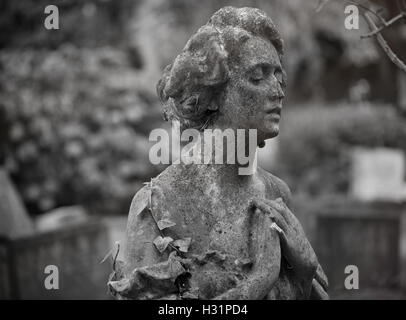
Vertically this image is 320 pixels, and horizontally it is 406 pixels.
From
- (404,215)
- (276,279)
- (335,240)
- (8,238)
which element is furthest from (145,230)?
(404,215)

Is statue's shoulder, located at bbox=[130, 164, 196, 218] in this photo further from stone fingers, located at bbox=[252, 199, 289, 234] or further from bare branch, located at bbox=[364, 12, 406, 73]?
bare branch, located at bbox=[364, 12, 406, 73]

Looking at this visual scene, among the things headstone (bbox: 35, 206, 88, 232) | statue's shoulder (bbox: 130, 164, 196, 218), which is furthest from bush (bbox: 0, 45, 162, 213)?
statue's shoulder (bbox: 130, 164, 196, 218)

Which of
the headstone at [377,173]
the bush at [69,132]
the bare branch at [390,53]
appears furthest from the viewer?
the headstone at [377,173]

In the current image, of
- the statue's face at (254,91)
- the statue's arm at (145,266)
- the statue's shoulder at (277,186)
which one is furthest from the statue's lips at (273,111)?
the statue's arm at (145,266)

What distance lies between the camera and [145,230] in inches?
127

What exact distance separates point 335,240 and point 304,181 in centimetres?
464

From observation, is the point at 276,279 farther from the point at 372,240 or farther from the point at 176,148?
the point at 176,148

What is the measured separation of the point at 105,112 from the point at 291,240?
9799 mm

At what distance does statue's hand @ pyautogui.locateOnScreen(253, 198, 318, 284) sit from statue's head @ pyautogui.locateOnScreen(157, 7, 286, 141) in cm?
35

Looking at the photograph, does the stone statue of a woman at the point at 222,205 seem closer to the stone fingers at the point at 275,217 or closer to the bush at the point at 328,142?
the stone fingers at the point at 275,217

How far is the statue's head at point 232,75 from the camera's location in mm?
3229

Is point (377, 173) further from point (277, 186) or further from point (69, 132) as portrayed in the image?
point (277, 186)

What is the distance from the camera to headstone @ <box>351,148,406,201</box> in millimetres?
13211

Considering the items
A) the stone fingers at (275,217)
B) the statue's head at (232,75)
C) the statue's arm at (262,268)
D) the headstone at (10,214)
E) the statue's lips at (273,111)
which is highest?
the statue's head at (232,75)
